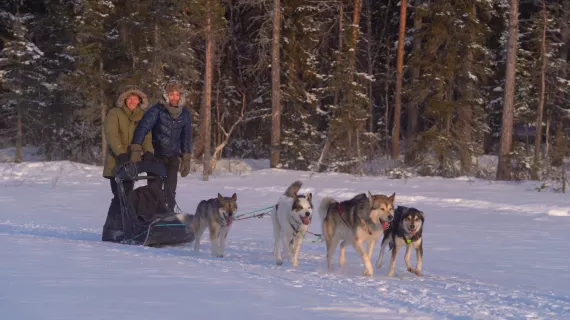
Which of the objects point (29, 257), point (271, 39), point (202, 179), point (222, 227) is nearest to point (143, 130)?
point (222, 227)

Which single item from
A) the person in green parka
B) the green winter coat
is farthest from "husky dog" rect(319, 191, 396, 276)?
the green winter coat

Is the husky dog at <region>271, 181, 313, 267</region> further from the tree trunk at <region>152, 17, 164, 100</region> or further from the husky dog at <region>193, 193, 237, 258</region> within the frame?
the tree trunk at <region>152, 17, 164, 100</region>

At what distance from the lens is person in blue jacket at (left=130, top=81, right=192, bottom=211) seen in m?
7.71

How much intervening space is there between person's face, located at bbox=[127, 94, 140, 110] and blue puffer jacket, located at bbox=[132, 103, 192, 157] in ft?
1.08

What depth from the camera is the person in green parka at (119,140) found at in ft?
25.5

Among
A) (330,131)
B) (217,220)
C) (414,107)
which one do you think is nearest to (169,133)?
(217,220)

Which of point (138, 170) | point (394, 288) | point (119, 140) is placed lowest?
point (394, 288)

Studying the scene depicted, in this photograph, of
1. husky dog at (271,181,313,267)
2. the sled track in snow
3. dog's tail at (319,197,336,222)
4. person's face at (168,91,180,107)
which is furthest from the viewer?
person's face at (168,91,180,107)

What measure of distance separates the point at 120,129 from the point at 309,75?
16.3 metres

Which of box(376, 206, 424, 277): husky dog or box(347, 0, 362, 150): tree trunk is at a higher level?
box(347, 0, 362, 150): tree trunk

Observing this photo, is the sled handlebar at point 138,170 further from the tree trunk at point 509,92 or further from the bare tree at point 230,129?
the bare tree at point 230,129

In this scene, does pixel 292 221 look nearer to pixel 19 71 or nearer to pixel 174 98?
pixel 174 98

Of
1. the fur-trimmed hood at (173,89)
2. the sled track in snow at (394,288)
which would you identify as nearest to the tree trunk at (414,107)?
the fur-trimmed hood at (173,89)

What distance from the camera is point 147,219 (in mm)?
7578
